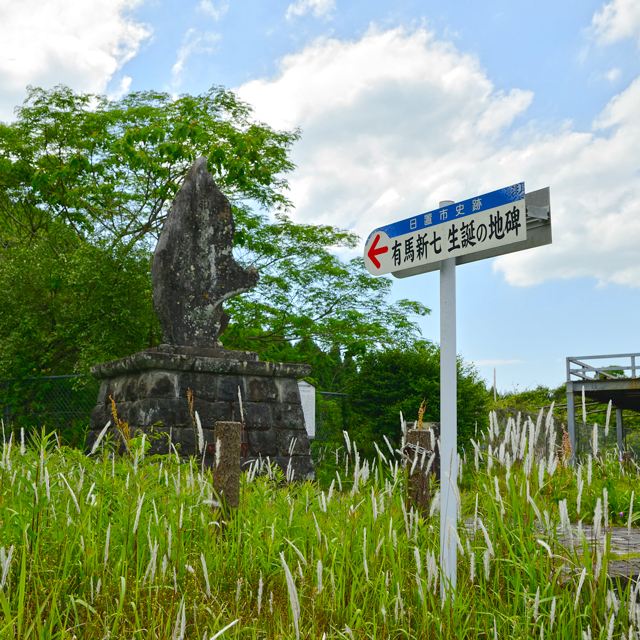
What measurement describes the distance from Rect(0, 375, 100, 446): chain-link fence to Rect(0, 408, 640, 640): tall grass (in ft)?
26.0

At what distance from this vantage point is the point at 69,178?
12.4 m

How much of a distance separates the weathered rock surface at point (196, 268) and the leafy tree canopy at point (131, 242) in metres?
4.16

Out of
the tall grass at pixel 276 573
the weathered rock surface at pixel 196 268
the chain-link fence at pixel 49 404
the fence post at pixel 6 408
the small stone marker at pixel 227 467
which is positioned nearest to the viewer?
the tall grass at pixel 276 573

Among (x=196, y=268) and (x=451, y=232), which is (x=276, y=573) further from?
(x=196, y=268)

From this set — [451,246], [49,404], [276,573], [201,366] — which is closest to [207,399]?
[201,366]

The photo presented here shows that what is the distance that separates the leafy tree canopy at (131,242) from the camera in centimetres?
1030

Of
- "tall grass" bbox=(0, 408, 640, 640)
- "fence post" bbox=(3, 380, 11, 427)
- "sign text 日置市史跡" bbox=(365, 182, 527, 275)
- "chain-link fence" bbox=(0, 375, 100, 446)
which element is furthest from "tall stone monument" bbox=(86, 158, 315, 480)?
"fence post" bbox=(3, 380, 11, 427)

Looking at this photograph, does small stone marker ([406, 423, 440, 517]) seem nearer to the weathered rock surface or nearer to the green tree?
the weathered rock surface

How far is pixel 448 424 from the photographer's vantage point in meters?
2.63

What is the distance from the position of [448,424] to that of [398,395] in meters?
6.94

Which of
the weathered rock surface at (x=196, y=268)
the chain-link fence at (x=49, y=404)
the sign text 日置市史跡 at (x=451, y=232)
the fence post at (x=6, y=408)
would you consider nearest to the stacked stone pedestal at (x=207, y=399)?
the weathered rock surface at (x=196, y=268)

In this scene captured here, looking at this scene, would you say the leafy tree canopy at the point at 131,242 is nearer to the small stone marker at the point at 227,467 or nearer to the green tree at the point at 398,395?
the green tree at the point at 398,395

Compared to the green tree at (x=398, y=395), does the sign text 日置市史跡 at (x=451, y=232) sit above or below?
above

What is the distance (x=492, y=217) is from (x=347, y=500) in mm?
1694
